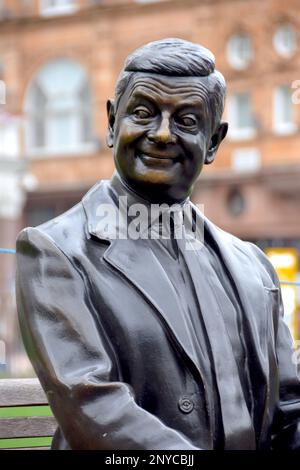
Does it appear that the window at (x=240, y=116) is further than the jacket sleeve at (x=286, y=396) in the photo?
Yes

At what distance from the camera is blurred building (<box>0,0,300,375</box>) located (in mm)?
21406

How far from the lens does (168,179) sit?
2.55 meters

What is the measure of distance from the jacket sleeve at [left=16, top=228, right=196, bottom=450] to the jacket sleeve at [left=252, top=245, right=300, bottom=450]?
378mm

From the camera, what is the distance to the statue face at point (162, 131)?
8.23 feet

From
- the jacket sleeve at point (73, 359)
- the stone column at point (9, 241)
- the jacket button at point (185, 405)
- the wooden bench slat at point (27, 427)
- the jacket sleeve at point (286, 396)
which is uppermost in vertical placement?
the jacket sleeve at point (73, 359)

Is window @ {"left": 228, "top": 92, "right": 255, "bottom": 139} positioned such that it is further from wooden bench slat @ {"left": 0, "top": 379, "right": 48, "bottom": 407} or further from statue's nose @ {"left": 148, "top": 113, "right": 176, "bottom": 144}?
statue's nose @ {"left": 148, "top": 113, "right": 176, "bottom": 144}

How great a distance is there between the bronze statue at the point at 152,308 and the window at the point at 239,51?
19.7 m

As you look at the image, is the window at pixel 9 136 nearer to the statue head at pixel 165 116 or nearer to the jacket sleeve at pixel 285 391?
the jacket sleeve at pixel 285 391

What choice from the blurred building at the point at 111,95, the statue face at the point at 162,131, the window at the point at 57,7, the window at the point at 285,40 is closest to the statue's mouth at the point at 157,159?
the statue face at the point at 162,131

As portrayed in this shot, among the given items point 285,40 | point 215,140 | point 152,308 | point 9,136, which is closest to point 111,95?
point 9,136

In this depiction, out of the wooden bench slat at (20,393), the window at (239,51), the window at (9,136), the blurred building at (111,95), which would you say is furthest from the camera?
the window at (239,51)

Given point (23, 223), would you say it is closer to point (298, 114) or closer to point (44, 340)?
point (298, 114)

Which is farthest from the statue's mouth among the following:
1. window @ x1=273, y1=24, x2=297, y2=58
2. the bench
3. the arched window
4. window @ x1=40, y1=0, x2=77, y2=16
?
window @ x1=40, y1=0, x2=77, y2=16

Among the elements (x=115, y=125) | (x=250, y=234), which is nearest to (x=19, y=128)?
(x=250, y=234)
